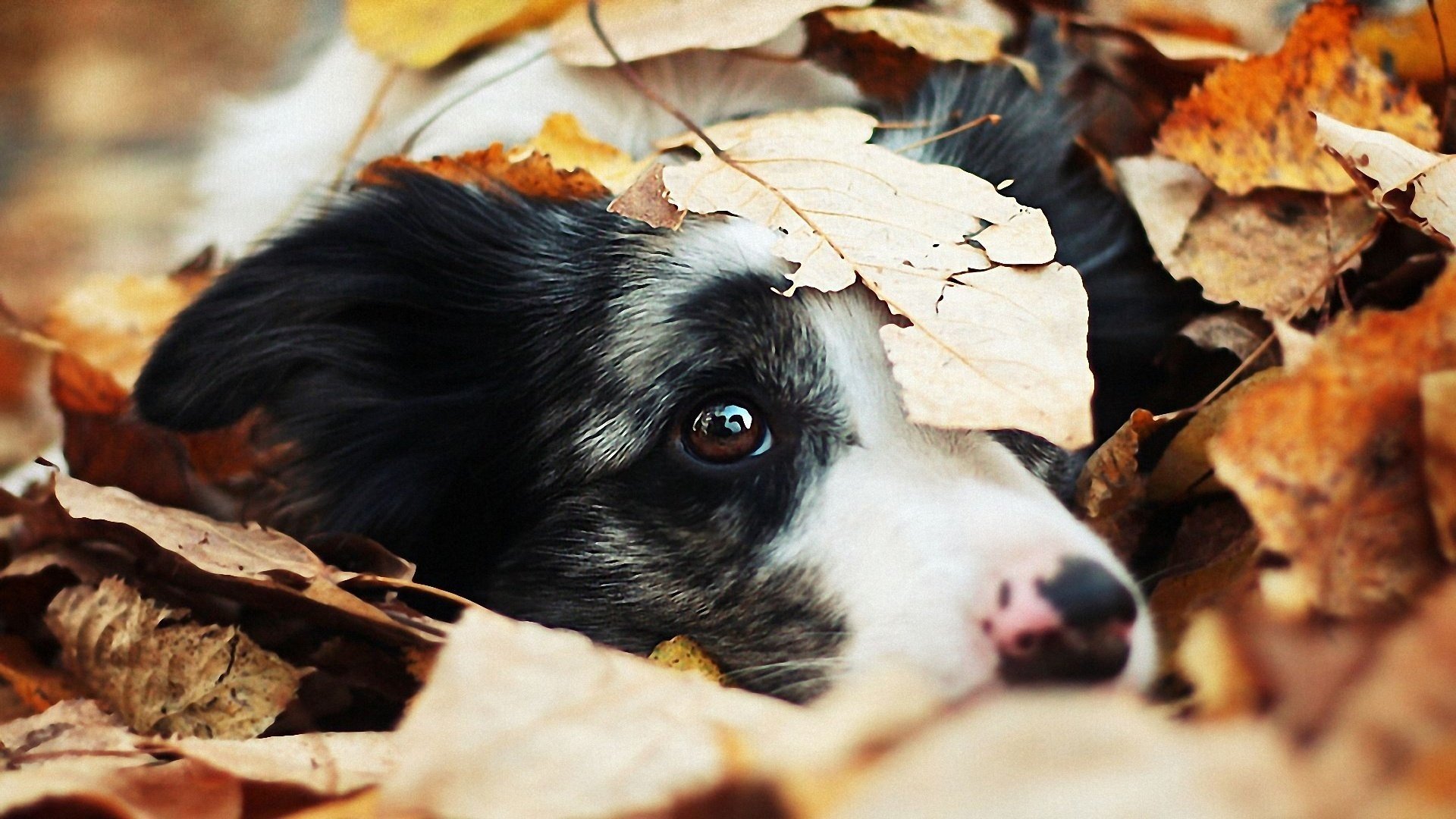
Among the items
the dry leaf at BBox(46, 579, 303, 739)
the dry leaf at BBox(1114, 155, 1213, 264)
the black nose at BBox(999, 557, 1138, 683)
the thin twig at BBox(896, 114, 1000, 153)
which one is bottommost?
the dry leaf at BBox(46, 579, 303, 739)

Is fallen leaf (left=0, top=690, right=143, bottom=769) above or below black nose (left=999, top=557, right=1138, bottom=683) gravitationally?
below

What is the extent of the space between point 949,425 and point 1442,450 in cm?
42

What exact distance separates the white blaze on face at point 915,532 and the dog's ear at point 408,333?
0.41 m

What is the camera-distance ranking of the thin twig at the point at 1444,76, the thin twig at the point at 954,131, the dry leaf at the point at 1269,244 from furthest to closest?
the thin twig at the point at 1444,76 < the thin twig at the point at 954,131 < the dry leaf at the point at 1269,244

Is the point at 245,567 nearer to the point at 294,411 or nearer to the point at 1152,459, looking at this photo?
the point at 294,411

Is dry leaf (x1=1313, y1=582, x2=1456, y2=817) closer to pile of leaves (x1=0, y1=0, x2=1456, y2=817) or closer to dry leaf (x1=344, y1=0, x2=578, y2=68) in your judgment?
pile of leaves (x1=0, y1=0, x2=1456, y2=817)

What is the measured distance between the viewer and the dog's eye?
64.3 inches

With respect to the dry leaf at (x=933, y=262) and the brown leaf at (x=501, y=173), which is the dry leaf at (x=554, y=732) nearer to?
the dry leaf at (x=933, y=262)

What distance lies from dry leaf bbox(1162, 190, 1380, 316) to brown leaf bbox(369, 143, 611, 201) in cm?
85

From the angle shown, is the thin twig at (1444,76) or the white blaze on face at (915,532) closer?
the white blaze on face at (915,532)

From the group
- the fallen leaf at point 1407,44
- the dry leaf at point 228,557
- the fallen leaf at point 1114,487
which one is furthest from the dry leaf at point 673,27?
the dry leaf at point 228,557

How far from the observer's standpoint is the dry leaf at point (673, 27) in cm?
213

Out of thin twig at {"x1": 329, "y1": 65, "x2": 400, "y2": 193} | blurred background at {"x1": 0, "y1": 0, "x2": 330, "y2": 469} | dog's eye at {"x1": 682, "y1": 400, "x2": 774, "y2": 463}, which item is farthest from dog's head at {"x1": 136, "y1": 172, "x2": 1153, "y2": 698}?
blurred background at {"x1": 0, "y1": 0, "x2": 330, "y2": 469}

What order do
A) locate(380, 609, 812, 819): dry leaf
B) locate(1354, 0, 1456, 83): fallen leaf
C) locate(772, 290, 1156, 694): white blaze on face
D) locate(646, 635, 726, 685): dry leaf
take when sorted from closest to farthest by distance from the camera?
locate(380, 609, 812, 819): dry leaf → locate(772, 290, 1156, 694): white blaze on face → locate(646, 635, 726, 685): dry leaf → locate(1354, 0, 1456, 83): fallen leaf
